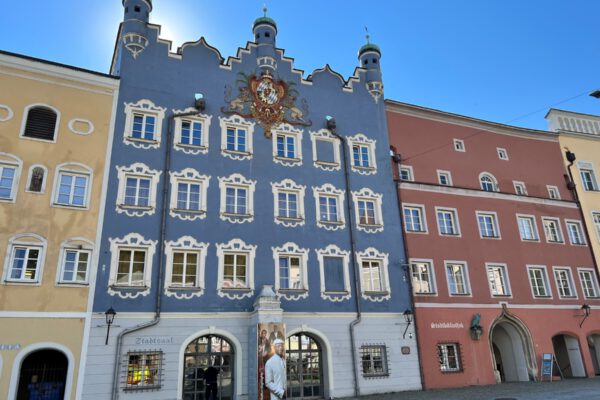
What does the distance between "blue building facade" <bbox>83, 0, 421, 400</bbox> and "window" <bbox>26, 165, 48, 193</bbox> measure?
8.47ft

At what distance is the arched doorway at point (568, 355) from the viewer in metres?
27.7

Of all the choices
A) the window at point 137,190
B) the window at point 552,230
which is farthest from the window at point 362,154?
the window at point 552,230

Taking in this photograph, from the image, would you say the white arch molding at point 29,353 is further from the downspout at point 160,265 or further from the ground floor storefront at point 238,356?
the downspout at point 160,265

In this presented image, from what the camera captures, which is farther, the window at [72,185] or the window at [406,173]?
the window at [406,173]

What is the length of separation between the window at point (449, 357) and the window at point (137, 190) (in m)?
15.6

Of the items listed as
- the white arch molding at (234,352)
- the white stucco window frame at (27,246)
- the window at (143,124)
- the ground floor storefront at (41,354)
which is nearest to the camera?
the ground floor storefront at (41,354)

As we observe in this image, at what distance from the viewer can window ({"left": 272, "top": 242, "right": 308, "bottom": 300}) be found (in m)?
22.3

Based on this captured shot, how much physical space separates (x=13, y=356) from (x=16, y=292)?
7.44ft

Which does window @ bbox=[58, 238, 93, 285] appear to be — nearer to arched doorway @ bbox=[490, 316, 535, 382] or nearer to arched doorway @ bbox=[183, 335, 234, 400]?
arched doorway @ bbox=[183, 335, 234, 400]

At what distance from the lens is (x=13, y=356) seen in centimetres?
1728

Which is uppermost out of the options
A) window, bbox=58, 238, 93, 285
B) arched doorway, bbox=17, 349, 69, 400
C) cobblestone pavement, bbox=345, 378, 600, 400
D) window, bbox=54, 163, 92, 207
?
window, bbox=54, 163, 92, 207

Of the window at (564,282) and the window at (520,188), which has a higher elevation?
the window at (520,188)

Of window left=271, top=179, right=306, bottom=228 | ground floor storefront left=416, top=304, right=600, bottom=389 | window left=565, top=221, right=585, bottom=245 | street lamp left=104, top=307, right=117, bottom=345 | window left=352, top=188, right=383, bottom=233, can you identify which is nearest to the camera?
street lamp left=104, top=307, right=117, bottom=345

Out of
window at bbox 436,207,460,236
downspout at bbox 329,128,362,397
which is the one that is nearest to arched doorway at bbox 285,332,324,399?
downspout at bbox 329,128,362,397
